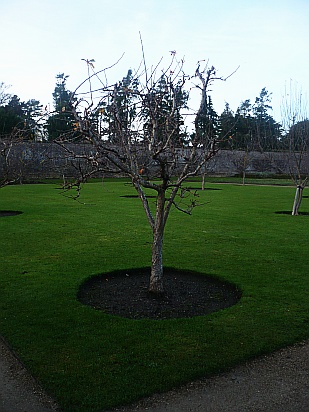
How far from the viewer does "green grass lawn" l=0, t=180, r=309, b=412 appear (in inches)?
165

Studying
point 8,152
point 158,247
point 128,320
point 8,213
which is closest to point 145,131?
point 158,247

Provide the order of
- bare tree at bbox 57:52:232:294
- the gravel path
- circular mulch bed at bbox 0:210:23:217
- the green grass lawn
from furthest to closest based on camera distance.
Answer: circular mulch bed at bbox 0:210:23:217 → bare tree at bbox 57:52:232:294 → the green grass lawn → the gravel path

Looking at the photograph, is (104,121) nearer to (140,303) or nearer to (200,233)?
(140,303)

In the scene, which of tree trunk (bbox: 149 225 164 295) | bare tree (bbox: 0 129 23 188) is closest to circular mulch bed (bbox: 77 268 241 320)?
tree trunk (bbox: 149 225 164 295)

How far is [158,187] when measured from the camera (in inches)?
253

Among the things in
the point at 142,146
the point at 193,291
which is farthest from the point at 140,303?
the point at 142,146

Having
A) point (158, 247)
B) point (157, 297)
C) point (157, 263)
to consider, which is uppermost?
point (158, 247)

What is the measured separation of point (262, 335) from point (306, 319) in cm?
89

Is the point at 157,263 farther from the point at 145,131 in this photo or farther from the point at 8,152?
the point at 8,152

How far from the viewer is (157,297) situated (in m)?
6.59

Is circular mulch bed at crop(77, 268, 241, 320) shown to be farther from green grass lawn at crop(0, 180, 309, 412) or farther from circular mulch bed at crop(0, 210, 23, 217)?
circular mulch bed at crop(0, 210, 23, 217)

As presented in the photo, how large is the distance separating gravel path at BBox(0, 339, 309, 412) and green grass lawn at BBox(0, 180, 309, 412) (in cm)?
13

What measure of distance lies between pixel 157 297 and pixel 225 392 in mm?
2801

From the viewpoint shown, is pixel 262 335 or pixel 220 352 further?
pixel 262 335
